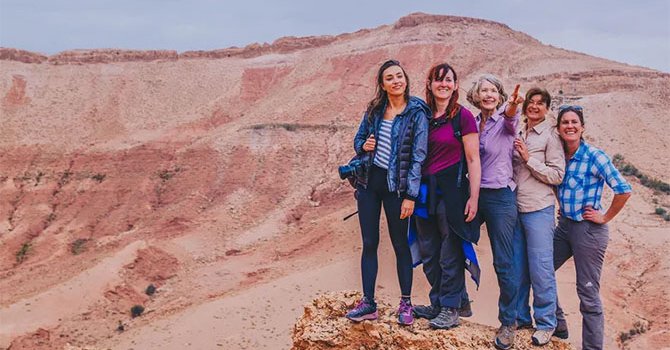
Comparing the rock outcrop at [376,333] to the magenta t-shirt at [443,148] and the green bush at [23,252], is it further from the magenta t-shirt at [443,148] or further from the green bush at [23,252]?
the green bush at [23,252]

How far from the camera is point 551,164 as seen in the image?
505cm

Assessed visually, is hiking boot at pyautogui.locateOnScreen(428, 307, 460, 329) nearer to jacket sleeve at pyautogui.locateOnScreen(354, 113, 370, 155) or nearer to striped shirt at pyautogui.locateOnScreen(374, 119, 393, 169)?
striped shirt at pyautogui.locateOnScreen(374, 119, 393, 169)

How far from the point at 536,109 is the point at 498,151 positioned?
57 cm

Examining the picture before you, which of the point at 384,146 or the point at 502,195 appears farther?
the point at 384,146

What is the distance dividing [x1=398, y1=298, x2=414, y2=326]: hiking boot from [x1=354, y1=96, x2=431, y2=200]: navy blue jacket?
968 millimetres

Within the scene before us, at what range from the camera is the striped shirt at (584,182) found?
5.01 metres

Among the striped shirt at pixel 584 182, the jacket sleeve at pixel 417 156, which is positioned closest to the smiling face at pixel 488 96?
the jacket sleeve at pixel 417 156

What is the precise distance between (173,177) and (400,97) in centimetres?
2656

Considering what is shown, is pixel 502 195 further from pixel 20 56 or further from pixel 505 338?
pixel 20 56

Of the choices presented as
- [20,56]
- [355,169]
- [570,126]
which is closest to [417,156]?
→ [355,169]

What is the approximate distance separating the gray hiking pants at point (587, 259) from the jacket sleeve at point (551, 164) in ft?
1.52

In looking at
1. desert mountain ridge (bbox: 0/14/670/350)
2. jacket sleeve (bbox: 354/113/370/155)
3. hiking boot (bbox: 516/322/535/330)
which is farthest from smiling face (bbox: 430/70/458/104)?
desert mountain ridge (bbox: 0/14/670/350)

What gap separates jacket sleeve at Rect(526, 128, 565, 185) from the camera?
196 inches

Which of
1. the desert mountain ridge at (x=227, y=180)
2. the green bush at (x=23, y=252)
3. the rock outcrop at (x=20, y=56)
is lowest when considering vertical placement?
the green bush at (x=23, y=252)
